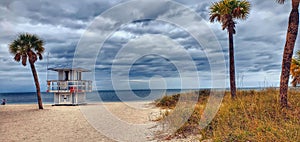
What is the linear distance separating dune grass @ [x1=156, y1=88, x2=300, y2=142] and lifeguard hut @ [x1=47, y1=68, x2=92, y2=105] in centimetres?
2287

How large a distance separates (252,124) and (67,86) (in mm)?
26712

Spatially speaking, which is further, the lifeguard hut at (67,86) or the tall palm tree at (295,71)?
the lifeguard hut at (67,86)

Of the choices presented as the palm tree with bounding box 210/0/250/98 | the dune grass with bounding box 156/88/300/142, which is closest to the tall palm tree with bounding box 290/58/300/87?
the palm tree with bounding box 210/0/250/98

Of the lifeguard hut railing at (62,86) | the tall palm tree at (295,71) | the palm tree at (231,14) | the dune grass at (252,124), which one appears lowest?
the dune grass at (252,124)

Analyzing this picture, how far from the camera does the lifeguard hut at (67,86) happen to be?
3253 centimetres

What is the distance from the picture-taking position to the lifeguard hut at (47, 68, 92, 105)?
32531 millimetres

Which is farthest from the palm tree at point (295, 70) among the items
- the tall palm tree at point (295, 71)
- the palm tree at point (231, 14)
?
the palm tree at point (231, 14)

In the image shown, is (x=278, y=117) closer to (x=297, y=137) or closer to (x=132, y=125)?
(x=297, y=137)

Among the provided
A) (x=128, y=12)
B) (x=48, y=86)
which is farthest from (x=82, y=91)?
(x=128, y=12)

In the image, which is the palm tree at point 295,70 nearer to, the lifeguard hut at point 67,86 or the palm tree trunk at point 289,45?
the palm tree trunk at point 289,45

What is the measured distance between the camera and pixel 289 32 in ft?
39.5

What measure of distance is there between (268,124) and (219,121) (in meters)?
2.10

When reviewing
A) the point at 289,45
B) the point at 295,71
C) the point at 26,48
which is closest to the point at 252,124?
the point at 289,45

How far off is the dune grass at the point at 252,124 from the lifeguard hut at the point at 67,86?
22871mm
